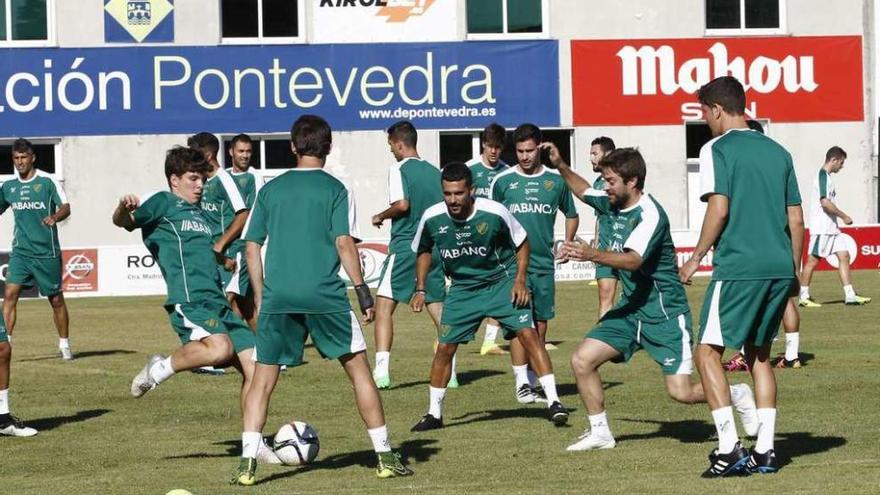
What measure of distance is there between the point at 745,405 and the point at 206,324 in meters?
3.64

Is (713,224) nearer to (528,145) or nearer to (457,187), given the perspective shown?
(457,187)

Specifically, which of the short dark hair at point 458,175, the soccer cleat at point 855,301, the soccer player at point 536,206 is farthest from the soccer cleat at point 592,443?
the soccer cleat at point 855,301

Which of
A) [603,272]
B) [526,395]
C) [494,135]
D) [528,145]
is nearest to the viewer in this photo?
[526,395]

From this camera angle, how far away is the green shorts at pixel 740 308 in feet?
30.2

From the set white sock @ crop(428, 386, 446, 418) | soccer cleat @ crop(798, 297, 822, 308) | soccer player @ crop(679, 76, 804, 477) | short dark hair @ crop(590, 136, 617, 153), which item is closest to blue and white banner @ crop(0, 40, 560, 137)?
soccer cleat @ crop(798, 297, 822, 308)

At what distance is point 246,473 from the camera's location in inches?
370

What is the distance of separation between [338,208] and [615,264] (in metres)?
1.71

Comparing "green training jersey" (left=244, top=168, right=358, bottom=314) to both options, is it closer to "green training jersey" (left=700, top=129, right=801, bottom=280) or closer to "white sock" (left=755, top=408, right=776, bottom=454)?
"green training jersey" (left=700, top=129, right=801, bottom=280)

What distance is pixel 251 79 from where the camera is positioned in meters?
31.6

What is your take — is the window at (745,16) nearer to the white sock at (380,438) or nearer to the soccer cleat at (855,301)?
the soccer cleat at (855,301)

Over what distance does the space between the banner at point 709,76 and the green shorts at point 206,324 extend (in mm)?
21784

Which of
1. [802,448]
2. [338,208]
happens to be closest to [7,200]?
[338,208]

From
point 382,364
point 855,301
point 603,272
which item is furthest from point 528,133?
point 855,301

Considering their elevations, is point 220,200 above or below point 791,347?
above
